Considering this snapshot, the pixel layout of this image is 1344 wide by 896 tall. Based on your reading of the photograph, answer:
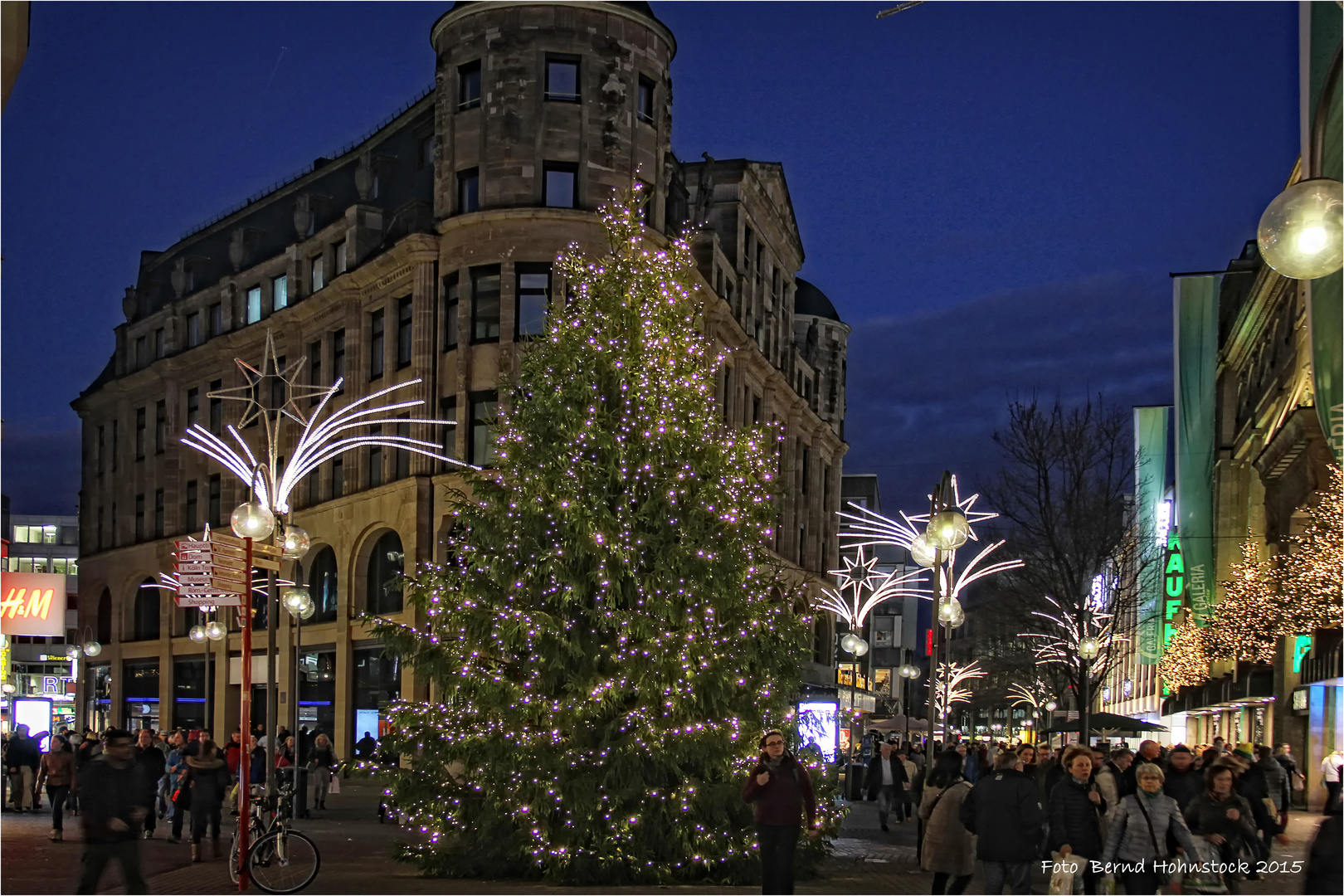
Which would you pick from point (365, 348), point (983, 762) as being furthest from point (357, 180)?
point (983, 762)

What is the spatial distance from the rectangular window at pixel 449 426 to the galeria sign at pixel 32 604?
17958 millimetres

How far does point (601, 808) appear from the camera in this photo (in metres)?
17.4

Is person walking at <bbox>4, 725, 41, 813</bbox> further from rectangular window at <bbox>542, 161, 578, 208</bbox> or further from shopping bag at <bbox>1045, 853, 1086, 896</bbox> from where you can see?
shopping bag at <bbox>1045, 853, 1086, 896</bbox>

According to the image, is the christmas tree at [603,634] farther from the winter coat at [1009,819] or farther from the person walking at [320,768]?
the person walking at [320,768]

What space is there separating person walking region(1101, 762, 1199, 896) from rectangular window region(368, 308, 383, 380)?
40.0 m

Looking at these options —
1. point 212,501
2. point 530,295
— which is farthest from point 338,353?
point 212,501

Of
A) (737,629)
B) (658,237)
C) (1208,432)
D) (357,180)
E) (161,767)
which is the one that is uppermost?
(357,180)

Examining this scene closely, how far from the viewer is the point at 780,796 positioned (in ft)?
44.2

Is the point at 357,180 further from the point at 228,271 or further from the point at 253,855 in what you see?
the point at 253,855

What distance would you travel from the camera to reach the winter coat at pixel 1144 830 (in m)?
11.6

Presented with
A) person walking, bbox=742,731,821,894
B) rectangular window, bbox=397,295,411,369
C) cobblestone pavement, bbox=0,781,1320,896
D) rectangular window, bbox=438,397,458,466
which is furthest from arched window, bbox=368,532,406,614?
person walking, bbox=742,731,821,894

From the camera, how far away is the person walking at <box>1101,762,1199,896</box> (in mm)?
11570

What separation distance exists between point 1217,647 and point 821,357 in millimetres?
39632

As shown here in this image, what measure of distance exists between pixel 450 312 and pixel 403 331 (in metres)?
3.10
